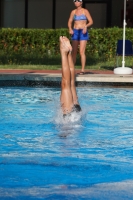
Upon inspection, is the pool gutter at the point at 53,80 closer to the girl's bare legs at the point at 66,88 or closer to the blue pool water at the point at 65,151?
the blue pool water at the point at 65,151

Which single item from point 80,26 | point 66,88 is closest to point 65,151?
point 66,88

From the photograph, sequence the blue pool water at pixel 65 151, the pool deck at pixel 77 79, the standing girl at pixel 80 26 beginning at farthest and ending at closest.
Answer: the standing girl at pixel 80 26, the pool deck at pixel 77 79, the blue pool water at pixel 65 151

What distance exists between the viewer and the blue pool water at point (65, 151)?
509cm

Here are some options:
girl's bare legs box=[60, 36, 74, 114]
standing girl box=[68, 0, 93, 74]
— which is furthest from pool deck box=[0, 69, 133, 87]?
girl's bare legs box=[60, 36, 74, 114]

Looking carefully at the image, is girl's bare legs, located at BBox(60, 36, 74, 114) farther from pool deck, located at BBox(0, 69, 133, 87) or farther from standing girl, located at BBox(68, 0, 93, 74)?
standing girl, located at BBox(68, 0, 93, 74)

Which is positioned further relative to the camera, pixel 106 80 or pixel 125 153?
pixel 106 80

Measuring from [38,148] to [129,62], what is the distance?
1133 centimetres

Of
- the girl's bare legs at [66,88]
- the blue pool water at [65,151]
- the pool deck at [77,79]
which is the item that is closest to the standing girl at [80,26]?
the pool deck at [77,79]

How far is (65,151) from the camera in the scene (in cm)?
671

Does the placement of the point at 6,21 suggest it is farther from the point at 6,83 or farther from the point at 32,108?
the point at 32,108

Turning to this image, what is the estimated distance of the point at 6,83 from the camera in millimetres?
13445

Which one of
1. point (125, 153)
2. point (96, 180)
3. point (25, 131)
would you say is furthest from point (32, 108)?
point (96, 180)

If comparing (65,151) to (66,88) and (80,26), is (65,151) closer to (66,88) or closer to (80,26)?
(66,88)

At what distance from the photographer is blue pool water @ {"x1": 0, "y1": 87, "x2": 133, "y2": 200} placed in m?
5.09
